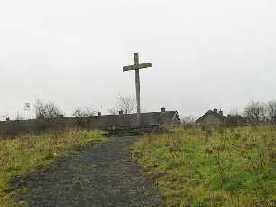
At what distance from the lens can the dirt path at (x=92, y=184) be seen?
13.2 meters

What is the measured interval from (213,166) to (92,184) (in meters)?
3.15

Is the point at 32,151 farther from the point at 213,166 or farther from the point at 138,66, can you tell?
the point at 138,66

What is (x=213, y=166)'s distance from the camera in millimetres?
15430

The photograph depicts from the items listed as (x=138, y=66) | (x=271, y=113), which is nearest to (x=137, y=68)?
(x=138, y=66)

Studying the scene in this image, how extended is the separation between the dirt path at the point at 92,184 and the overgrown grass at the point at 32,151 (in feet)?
1.66

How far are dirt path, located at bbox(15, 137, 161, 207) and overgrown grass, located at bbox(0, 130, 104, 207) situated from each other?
50 cm

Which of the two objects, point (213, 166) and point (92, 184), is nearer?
point (92, 184)

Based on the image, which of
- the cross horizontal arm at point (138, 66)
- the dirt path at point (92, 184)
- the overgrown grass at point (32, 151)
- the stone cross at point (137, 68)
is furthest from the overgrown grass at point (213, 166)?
the cross horizontal arm at point (138, 66)

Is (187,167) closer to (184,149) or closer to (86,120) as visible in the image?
(184,149)

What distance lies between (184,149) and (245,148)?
1948 millimetres

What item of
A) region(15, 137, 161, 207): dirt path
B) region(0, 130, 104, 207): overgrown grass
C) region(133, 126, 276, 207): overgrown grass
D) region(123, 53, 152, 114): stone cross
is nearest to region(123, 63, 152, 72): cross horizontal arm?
region(123, 53, 152, 114): stone cross

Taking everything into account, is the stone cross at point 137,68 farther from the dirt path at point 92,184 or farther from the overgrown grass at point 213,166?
the dirt path at point 92,184

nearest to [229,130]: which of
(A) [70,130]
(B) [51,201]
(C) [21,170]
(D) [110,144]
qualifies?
(D) [110,144]

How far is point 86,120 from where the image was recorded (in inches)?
1297
